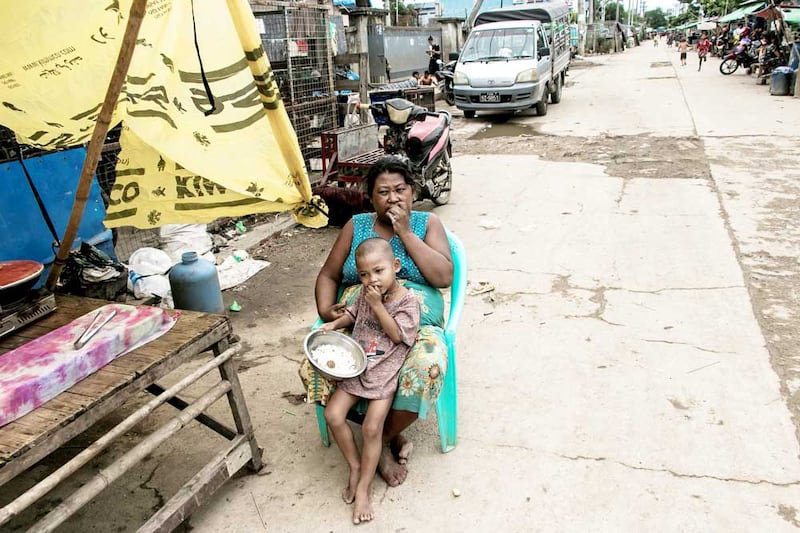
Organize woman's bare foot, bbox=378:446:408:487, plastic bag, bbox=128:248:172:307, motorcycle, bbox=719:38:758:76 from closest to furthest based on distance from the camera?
woman's bare foot, bbox=378:446:408:487
plastic bag, bbox=128:248:172:307
motorcycle, bbox=719:38:758:76

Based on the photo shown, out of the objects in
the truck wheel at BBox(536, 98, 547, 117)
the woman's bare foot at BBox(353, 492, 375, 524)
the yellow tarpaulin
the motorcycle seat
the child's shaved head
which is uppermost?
the yellow tarpaulin

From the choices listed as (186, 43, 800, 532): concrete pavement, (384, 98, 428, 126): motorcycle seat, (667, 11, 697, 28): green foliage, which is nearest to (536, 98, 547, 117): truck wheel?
(186, 43, 800, 532): concrete pavement

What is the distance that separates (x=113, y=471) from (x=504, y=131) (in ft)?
34.5

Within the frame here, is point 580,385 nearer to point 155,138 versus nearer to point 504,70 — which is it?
point 155,138

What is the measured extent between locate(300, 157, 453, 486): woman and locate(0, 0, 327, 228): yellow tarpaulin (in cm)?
52

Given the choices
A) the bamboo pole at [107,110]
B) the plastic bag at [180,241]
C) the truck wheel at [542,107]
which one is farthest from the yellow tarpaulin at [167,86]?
the truck wheel at [542,107]

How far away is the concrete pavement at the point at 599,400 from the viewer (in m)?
2.34

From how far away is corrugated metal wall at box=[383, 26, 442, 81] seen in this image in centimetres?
1880

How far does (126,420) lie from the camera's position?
1.94 meters

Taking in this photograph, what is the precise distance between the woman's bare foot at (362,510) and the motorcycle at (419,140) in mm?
3819

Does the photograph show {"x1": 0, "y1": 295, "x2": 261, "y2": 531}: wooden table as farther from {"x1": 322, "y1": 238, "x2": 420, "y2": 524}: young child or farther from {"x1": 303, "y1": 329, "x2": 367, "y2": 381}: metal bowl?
{"x1": 322, "y1": 238, "x2": 420, "y2": 524}: young child

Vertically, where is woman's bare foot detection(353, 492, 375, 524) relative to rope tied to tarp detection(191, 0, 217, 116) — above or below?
below

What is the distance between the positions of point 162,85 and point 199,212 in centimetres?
53

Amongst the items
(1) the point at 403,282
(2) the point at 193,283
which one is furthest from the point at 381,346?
(2) the point at 193,283
